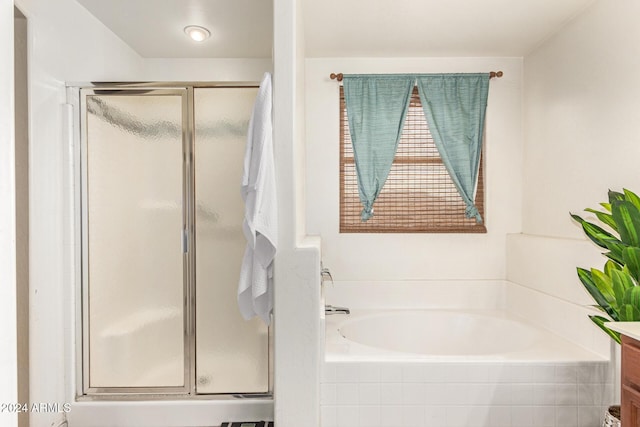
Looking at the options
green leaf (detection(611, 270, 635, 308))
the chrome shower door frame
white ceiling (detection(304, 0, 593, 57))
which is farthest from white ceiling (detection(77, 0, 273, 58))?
green leaf (detection(611, 270, 635, 308))

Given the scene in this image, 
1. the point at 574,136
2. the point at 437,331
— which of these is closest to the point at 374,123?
the point at 574,136

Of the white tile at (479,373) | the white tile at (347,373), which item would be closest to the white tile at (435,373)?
the white tile at (479,373)

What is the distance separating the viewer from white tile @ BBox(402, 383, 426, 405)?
75.3 inches

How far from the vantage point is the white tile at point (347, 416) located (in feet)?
6.25

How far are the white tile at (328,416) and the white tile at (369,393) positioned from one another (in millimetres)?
143

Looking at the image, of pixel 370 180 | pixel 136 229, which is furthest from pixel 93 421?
pixel 370 180

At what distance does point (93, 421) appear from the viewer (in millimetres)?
2178

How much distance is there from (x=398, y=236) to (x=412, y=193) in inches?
13.2

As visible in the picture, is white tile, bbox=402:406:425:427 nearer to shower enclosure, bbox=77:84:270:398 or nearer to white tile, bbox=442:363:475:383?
white tile, bbox=442:363:475:383

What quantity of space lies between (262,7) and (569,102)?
1889 mm

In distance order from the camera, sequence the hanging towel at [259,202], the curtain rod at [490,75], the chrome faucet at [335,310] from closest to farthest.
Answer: the hanging towel at [259,202] < the chrome faucet at [335,310] < the curtain rod at [490,75]

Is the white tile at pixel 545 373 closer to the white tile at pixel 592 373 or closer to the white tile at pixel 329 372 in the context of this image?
the white tile at pixel 592 373

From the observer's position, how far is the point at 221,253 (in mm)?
2268

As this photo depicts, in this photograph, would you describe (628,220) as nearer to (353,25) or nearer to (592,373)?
(592,373)
